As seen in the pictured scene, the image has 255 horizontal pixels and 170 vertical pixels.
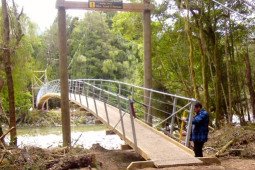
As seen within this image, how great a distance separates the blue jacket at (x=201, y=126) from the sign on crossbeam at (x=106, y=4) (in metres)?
3.52

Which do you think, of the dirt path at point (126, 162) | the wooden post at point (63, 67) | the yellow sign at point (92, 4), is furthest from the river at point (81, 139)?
the yellow sign at point (92, 4)

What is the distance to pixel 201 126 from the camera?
432 cm

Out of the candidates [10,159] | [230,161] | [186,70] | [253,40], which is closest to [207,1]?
[253,40]

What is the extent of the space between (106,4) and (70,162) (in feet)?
12.3

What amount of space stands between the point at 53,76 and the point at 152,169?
3032 centimetres

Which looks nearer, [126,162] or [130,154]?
[126,162]

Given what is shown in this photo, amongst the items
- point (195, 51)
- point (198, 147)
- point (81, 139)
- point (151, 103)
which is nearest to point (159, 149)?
point (198, 147)

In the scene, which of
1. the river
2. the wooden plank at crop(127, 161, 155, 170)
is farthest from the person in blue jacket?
the river

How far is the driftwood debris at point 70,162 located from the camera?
423 cm

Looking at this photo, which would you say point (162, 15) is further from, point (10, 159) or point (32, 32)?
point (10, 159)

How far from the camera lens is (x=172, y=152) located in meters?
4.29

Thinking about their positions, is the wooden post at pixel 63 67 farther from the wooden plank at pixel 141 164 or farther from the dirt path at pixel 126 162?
the wooden plank at pixel 141 164

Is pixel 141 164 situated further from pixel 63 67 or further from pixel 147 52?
pixel 147 52

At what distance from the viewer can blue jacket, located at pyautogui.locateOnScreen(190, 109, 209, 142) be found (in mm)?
4258
